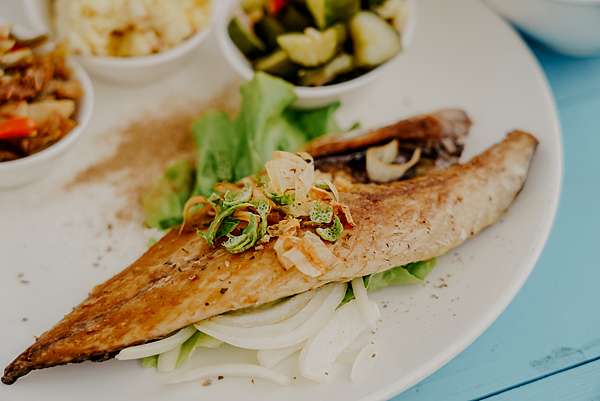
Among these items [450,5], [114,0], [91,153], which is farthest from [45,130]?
[450,5]

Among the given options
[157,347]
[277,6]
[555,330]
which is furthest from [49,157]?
[555,330]

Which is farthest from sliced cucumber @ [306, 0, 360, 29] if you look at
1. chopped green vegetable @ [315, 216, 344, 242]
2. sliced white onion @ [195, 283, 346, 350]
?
sliced white onion @ [195, 283, 346, 350]

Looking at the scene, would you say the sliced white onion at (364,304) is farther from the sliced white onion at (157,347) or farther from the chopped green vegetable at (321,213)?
the sliced white onion at (157,347)

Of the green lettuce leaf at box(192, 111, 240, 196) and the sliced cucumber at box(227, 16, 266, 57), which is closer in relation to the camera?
the green lettuce leaf at box(192, 111, 240, 196)

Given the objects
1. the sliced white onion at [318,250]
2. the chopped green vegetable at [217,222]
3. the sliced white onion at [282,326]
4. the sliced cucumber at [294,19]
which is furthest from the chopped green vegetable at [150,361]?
the sliced cucumber at [294,19]

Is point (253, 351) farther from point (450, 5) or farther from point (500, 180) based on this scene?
point (450, 5)

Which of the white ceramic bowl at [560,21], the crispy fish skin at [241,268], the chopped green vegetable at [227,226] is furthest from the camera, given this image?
the white ceramic bowl at [560,21]

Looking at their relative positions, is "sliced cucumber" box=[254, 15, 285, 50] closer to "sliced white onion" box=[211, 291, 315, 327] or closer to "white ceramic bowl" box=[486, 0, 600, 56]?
"white ceramic bowl" box=[486, 0, 600, 56]
